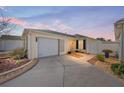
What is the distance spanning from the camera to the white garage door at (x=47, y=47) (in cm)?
1363

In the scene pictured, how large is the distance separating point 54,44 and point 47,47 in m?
1.41

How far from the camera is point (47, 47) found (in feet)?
47.9

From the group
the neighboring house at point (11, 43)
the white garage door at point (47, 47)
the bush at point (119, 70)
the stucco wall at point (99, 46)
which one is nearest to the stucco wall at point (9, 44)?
the neighboring house at point (11, 43)

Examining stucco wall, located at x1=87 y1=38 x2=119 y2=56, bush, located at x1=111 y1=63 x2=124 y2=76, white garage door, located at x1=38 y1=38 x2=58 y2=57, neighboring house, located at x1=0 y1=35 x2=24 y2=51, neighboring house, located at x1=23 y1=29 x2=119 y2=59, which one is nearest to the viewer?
bush, located at x1=111 y1=63 x2=124 y2=76

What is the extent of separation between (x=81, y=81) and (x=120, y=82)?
174cm

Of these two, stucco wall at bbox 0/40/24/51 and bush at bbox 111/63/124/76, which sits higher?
stucco wall at bbox 0/40/24/51

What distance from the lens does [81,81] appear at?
621cm

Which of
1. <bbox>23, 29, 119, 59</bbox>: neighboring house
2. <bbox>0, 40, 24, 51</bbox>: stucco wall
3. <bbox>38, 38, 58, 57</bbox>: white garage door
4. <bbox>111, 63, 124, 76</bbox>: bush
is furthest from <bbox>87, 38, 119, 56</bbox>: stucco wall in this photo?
<bbox>0, 40, 24, 51</bbox>: stucco wall

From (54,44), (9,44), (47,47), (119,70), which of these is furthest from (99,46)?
(9,44)

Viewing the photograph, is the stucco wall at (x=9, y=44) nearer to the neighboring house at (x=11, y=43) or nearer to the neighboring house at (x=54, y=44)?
the neighboring house at (x=11, y=43)

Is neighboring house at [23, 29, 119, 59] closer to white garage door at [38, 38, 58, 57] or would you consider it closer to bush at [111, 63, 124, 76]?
white garage door at [38, 38, 58, 57]

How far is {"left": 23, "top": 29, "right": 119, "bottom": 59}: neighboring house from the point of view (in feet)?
41.6

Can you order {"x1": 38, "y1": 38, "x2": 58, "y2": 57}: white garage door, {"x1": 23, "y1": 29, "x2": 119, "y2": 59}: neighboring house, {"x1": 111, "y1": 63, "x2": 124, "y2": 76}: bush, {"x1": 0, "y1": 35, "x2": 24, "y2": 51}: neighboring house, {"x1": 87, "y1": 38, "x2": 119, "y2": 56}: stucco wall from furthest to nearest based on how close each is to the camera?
{"x1": 0, "y1": 35, "x2": 24, "y2": 51}: neighboring house, {"x1": 87, "y1": 38, "x2": 119, "y2": 56}: stucco wall, {"x1": 38, "y1": 38, "x2": 58, "y2": 57}: white garage door, {"x1": 23, "y1": 29, "x2": 119, "y2": 59}: neighboring house, {"x1": 111, "y1": 63, "x2": 124, "y2": 76}: bush
